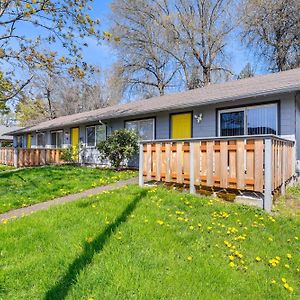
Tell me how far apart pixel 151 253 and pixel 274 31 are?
984 inches

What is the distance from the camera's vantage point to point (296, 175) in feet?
29.5

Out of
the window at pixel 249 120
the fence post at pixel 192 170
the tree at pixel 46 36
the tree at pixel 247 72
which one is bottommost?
the fence post at pixel 192 170

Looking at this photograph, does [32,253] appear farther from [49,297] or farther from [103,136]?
[103,136]

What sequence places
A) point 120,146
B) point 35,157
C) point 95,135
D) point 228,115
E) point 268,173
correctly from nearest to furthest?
point 268,173, point 228,115, point 120,146, point 95,135, point 35,157

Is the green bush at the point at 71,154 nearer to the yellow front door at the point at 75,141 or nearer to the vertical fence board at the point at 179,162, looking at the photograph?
the yellow front door at the point at 75,141

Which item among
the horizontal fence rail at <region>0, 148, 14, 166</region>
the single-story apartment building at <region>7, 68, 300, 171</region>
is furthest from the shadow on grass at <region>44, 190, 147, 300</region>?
the horizontal fence rail at <region>0, 148, 14, 166</region>

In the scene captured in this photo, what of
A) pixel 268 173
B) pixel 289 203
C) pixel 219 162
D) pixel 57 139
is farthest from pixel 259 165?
pixel 57 139

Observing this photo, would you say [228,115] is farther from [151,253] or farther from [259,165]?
[151,253]

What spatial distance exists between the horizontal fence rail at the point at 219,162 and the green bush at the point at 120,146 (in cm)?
443

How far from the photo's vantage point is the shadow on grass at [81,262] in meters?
3.04

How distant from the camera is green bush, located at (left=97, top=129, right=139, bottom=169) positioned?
12.6 metres

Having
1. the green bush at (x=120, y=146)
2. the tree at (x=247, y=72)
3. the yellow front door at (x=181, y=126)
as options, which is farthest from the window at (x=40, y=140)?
the tree at (x=247, y=72)

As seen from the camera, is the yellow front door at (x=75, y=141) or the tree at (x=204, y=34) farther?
the tree at (x=204, y=34)

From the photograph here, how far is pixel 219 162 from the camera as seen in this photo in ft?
21.1
